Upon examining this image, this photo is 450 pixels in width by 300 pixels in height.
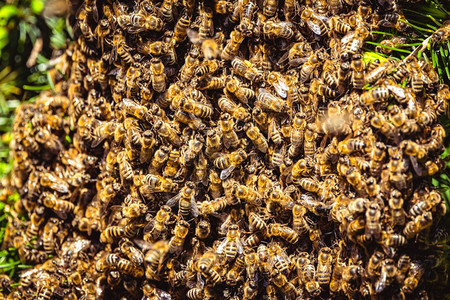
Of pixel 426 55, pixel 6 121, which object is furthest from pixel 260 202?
pixel 6 121

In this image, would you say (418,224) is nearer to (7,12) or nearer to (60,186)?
(60,186)

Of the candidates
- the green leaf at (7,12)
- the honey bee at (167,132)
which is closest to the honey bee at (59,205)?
the honey bee at (167,132)

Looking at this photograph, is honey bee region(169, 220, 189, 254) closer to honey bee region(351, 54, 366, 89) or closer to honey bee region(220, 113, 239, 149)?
honey bee region(220, 113, 239, 149)

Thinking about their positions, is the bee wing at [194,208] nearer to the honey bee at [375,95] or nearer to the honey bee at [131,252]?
the honey bee at [131,252]

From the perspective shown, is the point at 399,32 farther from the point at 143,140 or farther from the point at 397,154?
the point at 143,140

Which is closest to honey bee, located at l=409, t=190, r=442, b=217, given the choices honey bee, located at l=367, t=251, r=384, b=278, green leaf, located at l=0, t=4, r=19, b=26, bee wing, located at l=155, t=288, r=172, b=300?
honey bee, located at l=367, t=251, r=384, b=278
